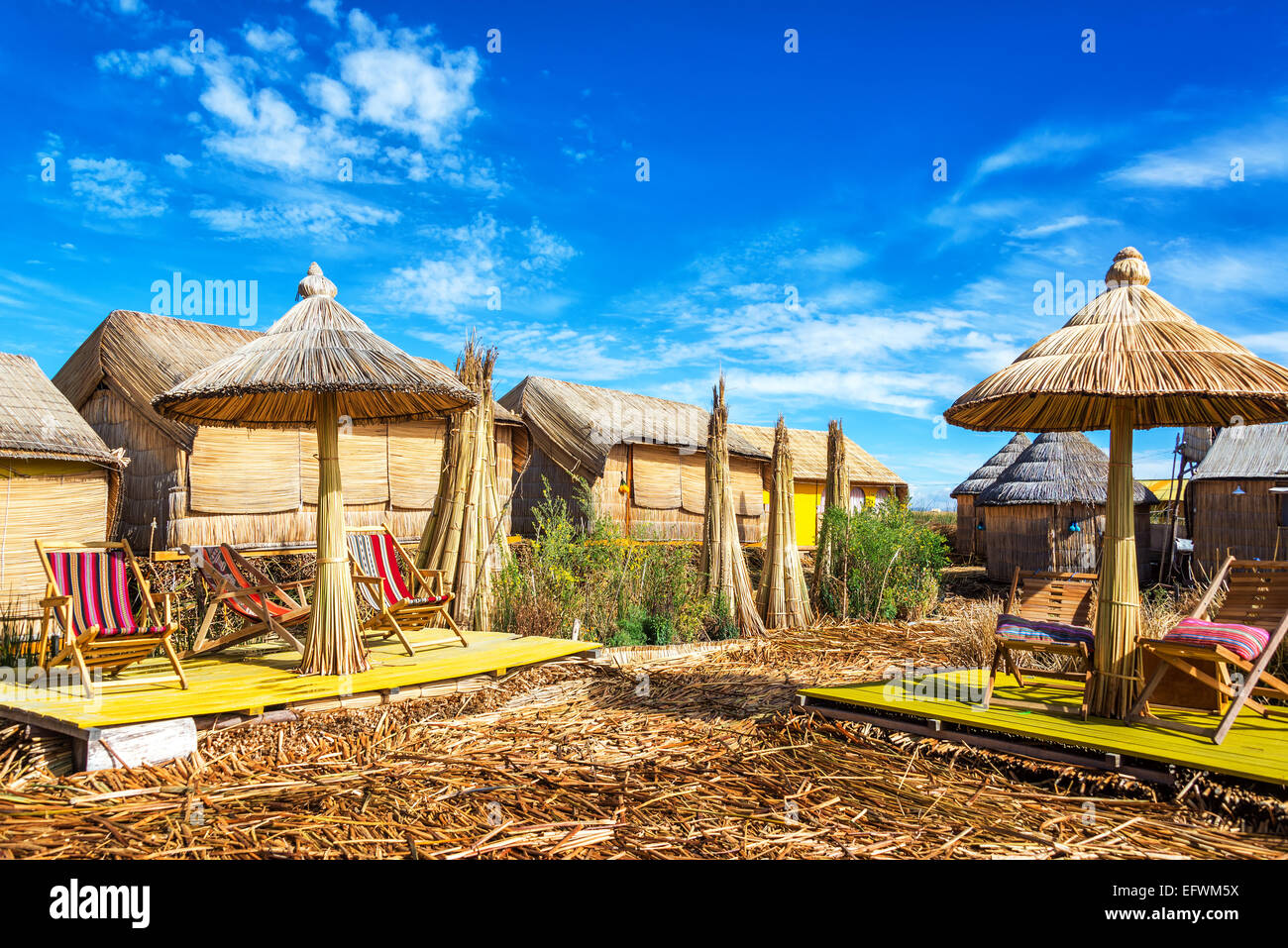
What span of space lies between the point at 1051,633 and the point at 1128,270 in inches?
93.0

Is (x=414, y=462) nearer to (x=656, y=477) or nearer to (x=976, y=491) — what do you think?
(x=656, y=477)

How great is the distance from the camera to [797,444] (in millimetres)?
24234

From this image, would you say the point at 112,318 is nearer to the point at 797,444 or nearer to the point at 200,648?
the point at 200,648

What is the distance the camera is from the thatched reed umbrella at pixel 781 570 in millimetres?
10586

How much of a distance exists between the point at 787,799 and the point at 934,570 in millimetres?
11196

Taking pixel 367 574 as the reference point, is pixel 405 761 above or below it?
below

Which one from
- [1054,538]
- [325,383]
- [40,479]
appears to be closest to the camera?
[325,383]

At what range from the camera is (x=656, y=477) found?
58.7 feet

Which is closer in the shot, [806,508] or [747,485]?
[747,485]

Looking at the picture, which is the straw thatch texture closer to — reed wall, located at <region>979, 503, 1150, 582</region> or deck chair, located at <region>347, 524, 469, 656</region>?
reed wall, located at <region>979, 503, 1150, 582</region>

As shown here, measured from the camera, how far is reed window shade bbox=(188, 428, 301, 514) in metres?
12.0

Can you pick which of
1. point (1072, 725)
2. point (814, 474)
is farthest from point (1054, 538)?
point (1072, 725)
